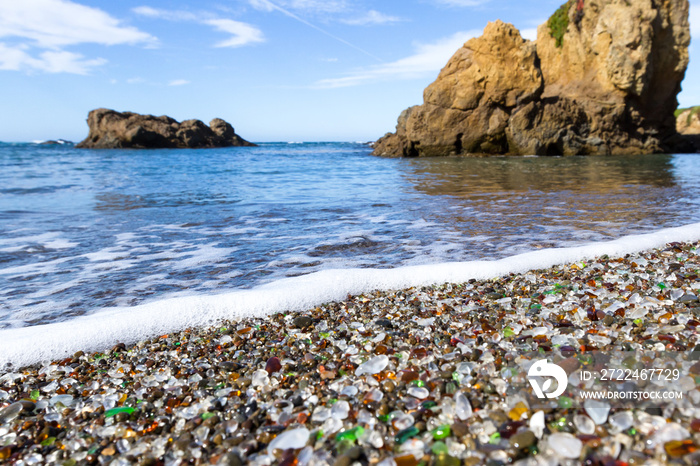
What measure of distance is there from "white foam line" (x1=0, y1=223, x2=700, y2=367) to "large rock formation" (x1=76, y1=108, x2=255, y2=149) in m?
51.9

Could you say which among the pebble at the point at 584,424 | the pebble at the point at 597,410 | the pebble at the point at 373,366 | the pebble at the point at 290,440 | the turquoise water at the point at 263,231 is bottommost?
the turquoise water at the point at 263,231

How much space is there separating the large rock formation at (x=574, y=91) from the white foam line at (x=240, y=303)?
21.2 metres

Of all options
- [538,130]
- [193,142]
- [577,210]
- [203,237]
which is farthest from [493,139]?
[193,142]

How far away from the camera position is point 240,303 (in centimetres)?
308

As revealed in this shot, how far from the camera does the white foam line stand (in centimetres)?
258

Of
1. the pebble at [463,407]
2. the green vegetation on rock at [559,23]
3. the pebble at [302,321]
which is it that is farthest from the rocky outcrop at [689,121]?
the pebble at [463,407]

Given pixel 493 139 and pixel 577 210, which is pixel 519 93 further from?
pixel 577 210

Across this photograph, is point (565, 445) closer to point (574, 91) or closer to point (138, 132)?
point (574, 91)

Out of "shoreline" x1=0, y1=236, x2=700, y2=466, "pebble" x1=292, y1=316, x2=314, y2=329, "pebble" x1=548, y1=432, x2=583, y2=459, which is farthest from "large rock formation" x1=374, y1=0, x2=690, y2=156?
"pebble" x1=548, y1=432, x2=583, y2=459

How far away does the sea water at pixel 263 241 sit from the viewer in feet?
10.5

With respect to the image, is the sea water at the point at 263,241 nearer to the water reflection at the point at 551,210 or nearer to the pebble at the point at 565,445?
the water reflection at the point at 551,210

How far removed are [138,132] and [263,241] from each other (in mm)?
49910

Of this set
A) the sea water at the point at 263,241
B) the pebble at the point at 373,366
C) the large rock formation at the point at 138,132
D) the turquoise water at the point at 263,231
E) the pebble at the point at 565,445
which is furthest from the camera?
the large rock formation at the point at 138,132

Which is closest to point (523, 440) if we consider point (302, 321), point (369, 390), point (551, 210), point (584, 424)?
point (584, 424)
